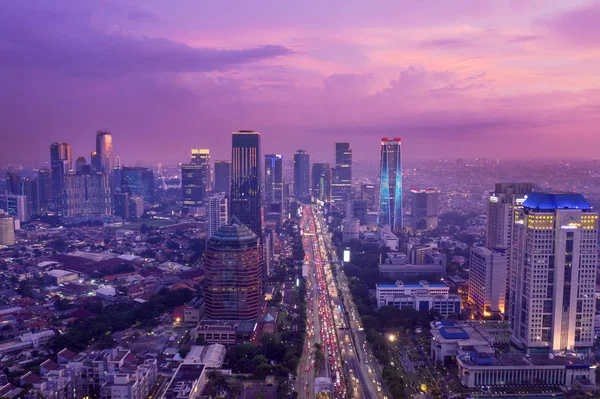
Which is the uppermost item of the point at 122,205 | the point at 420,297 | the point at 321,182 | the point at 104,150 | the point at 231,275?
the point at 104,150

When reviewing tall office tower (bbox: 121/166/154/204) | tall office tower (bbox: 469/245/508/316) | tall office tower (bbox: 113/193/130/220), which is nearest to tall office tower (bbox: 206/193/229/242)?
tall office tower (bbox: 469/245/508/316)

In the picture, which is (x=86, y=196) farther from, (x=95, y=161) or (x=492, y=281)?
(x=492, y=281)

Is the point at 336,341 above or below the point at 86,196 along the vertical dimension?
below

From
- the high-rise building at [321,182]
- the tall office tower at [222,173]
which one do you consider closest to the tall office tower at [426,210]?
the high-rise building at [321,182]

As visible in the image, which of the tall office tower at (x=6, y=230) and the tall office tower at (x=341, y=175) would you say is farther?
the tall office tower at (x=341, y=175)

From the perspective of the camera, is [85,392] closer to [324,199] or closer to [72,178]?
[72,178]

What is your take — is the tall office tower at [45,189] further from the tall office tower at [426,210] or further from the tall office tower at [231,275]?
the tall office tower at [231,275]

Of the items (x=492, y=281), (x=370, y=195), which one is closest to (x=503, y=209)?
(x=492, y=281)
